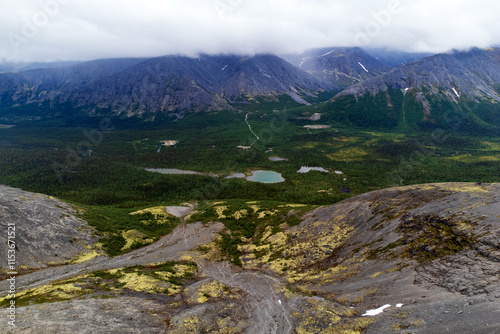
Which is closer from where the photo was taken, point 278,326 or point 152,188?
point 278,326

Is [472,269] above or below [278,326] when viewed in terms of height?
above

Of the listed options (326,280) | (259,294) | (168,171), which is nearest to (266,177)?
(168,171)

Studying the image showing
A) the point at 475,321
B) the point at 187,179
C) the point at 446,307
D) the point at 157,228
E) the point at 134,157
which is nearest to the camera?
the point at 475,321

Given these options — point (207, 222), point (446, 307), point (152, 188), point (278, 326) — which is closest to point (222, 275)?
point (278, 326)

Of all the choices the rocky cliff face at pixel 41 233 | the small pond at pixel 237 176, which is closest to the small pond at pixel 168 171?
the small pond at pixel 237 176

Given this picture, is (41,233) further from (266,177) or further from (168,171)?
(168,171)

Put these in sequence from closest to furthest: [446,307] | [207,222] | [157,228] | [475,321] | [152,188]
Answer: [475,321], [446,307], [157,228], [207,222], [152,188]

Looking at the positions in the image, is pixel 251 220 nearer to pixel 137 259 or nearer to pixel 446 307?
pixel 137 259

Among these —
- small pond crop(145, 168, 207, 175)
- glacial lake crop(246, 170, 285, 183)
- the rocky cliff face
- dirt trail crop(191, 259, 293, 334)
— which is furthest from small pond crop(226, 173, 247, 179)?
dirt trail crop(191, 259, 293, 334)
